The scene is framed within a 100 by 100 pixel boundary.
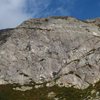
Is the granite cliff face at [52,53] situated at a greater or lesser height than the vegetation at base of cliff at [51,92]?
greater

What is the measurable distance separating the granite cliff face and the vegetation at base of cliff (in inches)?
84.6

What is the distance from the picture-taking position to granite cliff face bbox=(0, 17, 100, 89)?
273 feet

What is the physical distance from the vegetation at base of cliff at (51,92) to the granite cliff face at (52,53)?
2150mm

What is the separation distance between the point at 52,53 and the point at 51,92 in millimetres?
15049

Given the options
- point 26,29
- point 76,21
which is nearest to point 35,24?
point 26,29

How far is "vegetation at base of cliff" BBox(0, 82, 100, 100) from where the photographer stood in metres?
75.0

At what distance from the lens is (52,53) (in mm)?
90750

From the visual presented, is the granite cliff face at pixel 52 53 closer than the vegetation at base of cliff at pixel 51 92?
No

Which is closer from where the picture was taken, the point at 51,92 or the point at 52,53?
the point at 51,92

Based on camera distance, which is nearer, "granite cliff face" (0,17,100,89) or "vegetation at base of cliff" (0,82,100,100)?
"vegetation at base of cliff" (0,82,100,100)

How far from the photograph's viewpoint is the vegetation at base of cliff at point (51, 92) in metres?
75.0

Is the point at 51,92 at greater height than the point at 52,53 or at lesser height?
lesser

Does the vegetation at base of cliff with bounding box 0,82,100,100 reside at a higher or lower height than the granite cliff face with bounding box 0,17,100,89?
lower

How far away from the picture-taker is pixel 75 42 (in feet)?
308
